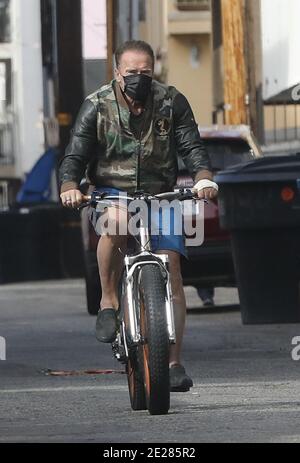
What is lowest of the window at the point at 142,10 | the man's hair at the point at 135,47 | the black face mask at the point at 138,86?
the window at the point at 142,10

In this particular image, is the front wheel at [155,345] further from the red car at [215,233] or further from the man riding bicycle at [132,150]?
the red car at [215,233]

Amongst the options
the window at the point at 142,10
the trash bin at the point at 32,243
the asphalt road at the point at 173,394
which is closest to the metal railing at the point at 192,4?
the window at the point at 142,10

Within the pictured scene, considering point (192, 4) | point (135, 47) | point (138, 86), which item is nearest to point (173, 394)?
point (138, 86)

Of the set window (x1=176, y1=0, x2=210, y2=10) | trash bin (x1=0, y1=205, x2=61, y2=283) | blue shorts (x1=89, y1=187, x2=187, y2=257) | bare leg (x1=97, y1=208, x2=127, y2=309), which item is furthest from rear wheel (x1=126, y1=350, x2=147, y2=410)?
window (x1=176, y1=0, x2=210, y2=10)

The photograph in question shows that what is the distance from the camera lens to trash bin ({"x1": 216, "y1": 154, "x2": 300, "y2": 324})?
1395 cm

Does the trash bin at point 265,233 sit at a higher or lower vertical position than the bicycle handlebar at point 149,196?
lower

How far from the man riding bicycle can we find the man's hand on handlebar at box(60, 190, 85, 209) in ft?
0.41

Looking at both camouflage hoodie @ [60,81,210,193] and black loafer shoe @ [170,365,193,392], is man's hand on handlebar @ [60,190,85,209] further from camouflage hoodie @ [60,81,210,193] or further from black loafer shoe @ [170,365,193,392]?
black loafer shoe @ [170,365,193,392]

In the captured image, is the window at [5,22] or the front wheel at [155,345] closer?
the front wheel at [155,345]

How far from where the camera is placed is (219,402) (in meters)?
9.42

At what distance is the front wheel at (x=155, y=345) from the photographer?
847cm

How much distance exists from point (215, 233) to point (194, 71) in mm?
23896

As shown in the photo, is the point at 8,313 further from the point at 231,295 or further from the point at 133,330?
the point at 133,330

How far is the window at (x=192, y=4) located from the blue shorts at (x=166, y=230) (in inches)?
1183
